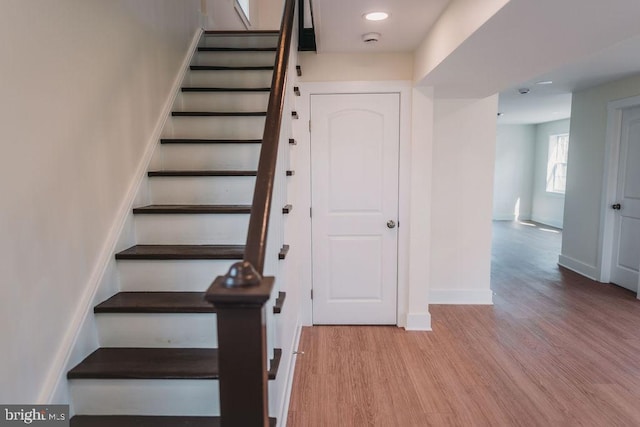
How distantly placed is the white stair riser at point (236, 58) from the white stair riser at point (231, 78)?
0.24 metres

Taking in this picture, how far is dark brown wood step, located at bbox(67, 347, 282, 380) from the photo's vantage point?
1.52 meters

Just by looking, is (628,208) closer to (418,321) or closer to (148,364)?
(418,321)

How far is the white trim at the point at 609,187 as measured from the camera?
421cm

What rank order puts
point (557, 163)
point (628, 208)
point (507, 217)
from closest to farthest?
1. point (628, 208)
2. point (557, 163)
3. point (507, 217)

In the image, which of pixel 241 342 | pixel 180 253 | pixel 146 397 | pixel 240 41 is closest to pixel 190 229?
pixel 180 253

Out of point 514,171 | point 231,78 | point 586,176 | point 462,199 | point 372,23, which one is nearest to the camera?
point 372,23

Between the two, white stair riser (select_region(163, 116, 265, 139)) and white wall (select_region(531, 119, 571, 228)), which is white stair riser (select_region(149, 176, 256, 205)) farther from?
white wall (select_region(531, 119, 571, 228))

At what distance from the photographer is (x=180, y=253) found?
1.89 metres

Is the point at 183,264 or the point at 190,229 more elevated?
the point at 190,229

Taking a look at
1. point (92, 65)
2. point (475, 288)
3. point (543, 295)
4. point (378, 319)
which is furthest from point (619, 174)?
point (92, 65)

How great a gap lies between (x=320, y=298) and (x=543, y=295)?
8.04 ft

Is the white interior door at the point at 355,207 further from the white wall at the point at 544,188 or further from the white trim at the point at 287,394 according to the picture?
the white wall at the point at 544,188

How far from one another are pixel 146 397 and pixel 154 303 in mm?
396

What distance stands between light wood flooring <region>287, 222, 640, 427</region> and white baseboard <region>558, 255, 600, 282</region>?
593mm
